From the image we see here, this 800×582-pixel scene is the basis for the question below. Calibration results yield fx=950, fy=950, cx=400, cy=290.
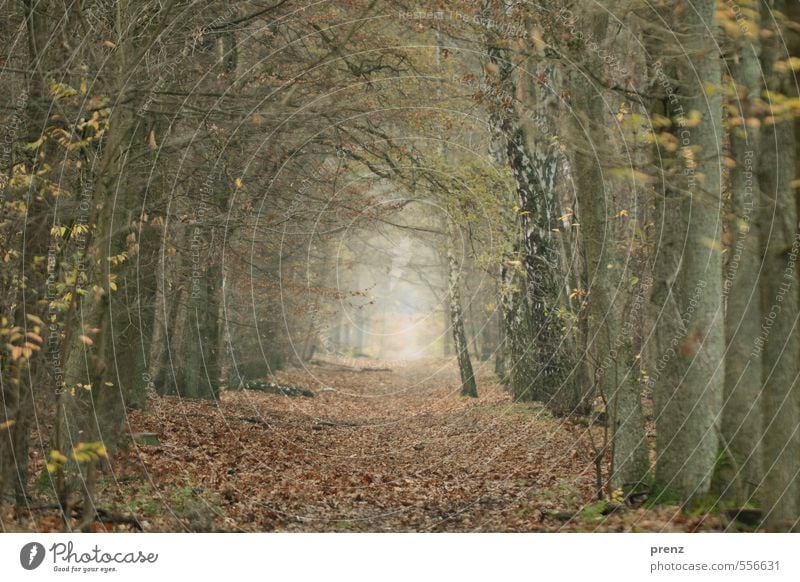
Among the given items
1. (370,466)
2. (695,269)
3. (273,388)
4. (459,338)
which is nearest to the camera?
(695,269)

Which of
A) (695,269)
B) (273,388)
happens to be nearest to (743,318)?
(695,269)

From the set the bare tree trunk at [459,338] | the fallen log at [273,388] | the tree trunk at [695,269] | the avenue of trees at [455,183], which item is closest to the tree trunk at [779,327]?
the avenue of trees at [455,183]

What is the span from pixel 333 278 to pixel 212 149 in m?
28.0

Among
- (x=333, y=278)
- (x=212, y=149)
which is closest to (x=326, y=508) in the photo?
(x=212, y=149)

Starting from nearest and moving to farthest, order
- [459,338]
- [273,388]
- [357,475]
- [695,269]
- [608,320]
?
[695,269]
[608,320]
[357,475]
[459,338]
[273,388]

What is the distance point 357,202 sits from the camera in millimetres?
20516

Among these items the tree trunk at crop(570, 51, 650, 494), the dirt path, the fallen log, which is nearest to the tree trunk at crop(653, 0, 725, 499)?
the tree trunk at crop(570, 51, 650, 494)

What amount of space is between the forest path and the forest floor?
0.09 feet

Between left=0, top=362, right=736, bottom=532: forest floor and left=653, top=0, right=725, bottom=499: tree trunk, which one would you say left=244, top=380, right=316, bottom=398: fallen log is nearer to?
left=0, top=362, right=736, bottom=532: forest floor

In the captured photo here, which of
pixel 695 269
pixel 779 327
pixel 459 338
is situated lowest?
pixel 459 338

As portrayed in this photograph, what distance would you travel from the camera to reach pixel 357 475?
47.7 ft

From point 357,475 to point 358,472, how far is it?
0.30 meters

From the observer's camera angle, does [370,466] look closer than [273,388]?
Yes

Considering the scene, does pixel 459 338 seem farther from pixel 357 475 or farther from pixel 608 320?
pixel 608 320
